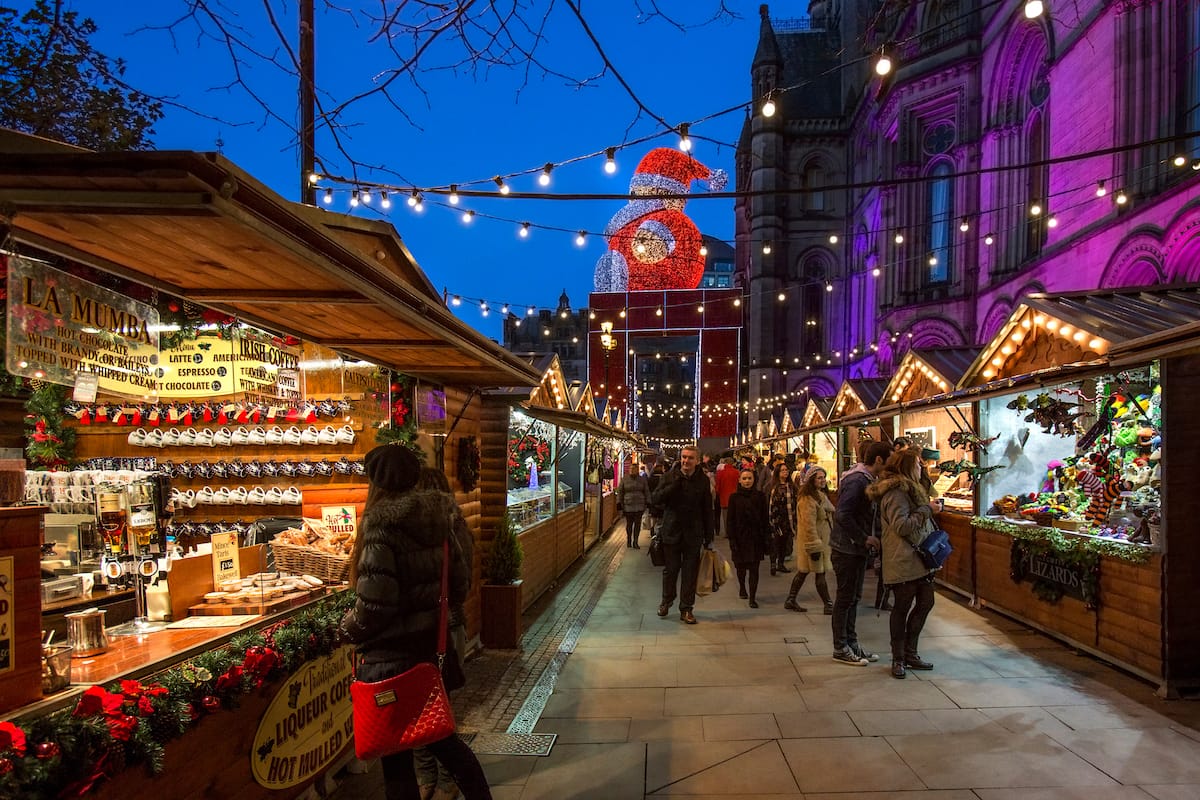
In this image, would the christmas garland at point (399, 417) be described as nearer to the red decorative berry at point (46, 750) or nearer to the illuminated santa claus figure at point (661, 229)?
the red decorative berry at point (46, 750)

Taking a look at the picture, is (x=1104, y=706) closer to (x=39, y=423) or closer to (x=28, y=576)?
(x=28, y=576)

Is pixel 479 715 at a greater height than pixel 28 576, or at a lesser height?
lesser

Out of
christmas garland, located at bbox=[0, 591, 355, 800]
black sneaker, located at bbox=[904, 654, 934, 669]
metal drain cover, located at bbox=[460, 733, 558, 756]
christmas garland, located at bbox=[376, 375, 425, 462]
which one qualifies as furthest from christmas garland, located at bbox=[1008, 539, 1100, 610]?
christmas garland, located at bbox=[0, 591, 355, 800]

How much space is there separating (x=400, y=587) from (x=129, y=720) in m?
1.02

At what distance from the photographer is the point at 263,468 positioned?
7262mm

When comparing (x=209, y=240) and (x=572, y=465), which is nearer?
(x=209, y=240)

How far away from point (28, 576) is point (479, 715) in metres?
3.22

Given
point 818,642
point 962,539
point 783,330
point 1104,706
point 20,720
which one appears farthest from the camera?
point 783,330

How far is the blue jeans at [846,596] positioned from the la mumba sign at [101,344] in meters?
4.97

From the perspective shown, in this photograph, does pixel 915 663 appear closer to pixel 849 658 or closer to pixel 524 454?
pixel 849 658

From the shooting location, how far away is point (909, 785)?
12.6ft

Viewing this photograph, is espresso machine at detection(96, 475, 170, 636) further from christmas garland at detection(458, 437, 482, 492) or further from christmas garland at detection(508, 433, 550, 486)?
christmas garland at detection(508, 433, 550, 486)

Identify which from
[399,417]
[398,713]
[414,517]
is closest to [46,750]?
[398,713]

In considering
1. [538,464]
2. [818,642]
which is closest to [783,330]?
[538,464]
